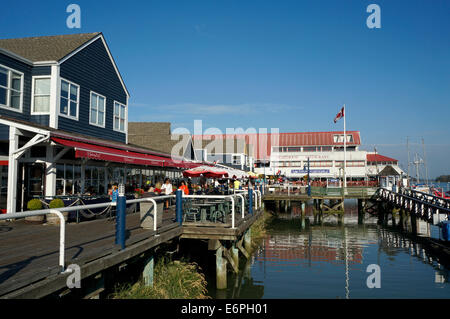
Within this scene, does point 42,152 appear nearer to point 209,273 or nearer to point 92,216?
point 92,216

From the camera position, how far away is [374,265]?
15820mm

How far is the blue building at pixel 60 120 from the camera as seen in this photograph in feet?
41.2

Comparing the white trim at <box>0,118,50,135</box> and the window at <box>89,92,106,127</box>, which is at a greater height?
the window at <box>89,92,106,127</box>

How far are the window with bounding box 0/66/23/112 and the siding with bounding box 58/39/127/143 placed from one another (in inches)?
66.6

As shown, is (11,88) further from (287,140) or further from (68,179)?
(287,140)

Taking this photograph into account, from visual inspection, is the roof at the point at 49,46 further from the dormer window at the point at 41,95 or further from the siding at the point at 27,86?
the dormer window at the point at 41,95

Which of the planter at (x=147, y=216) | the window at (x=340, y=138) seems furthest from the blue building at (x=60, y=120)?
the window at (x=340, y=138)

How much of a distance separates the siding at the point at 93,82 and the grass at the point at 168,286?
890 centimetres

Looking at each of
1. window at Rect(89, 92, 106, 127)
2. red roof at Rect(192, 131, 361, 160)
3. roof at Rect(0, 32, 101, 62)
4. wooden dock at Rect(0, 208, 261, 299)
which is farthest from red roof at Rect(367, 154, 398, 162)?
wooden dock at Rect(0, 208, 261, 299)

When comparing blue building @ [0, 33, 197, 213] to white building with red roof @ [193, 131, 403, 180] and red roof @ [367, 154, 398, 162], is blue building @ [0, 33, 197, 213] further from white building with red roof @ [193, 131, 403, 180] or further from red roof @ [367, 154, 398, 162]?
red roof @ [367, 154, 398, 162]

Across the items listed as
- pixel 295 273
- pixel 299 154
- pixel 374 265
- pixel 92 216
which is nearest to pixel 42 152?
pixel 92 216

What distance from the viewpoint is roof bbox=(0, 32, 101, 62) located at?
1605 cm

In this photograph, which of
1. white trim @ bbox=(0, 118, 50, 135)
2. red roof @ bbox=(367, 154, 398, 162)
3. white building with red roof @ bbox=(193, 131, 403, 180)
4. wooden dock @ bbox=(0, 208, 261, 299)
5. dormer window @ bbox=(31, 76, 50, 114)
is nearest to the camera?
wooden dock @ bbox=(0, 208, 261, 299)

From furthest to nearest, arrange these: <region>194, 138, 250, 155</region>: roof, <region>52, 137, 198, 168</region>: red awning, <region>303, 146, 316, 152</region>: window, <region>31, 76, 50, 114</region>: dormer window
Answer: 1. <region>303, 146, 316, 152</region>: window
2. <region>194, 138, 250, 155</region>: roof
3. <region>31, 76, 50, 114</region>: dormer window
4. <region>52, 137, 198, 168</region>: red awning
